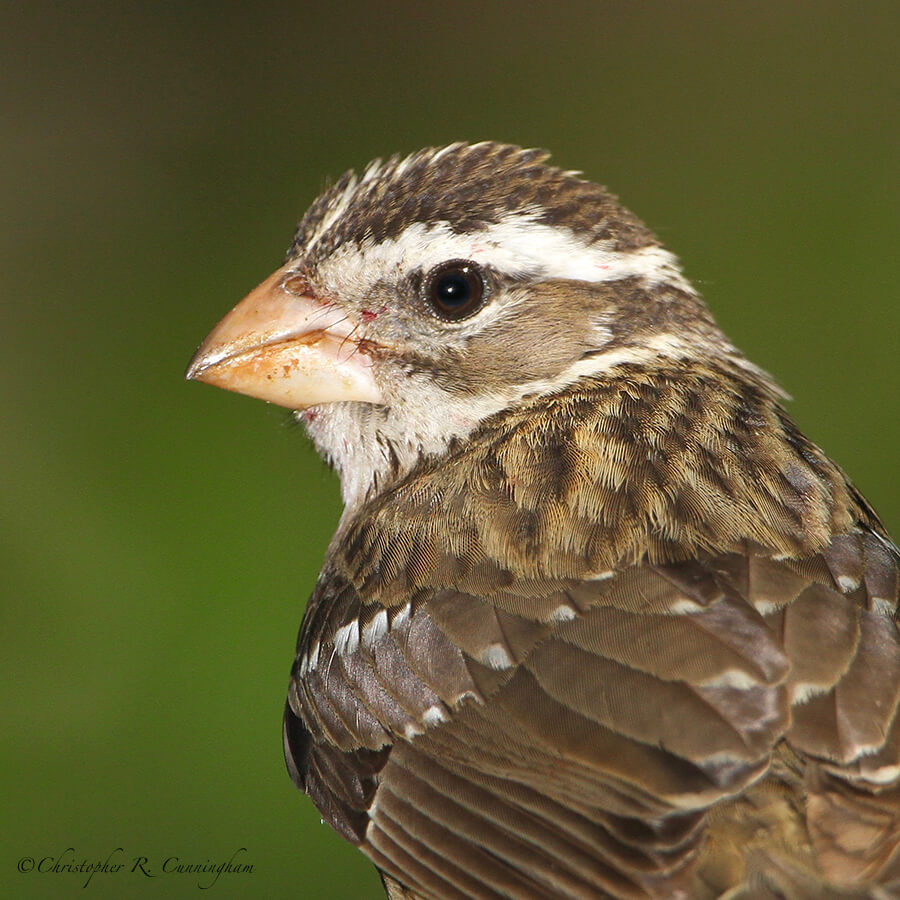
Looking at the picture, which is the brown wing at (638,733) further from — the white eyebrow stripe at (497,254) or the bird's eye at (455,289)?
the white eyebrow stripe at (497,254)

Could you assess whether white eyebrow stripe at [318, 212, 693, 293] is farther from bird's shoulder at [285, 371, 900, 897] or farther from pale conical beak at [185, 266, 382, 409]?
bird's shoulder at [285, 371, 900, 897]

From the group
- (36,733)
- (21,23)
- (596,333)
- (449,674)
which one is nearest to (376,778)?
(449,674)

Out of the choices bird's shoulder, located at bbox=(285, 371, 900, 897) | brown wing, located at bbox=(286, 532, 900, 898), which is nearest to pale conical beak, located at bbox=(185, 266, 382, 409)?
bird's shoulder, located at bbox=(285, 371, 900, 897)

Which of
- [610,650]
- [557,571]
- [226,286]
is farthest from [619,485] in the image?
[226,286]

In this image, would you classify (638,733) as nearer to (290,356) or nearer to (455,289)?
(455,289)

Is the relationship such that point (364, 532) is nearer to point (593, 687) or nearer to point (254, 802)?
point (593, 687)

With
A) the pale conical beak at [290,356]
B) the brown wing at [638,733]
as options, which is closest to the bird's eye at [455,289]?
the pale conical beak at [290,356]
